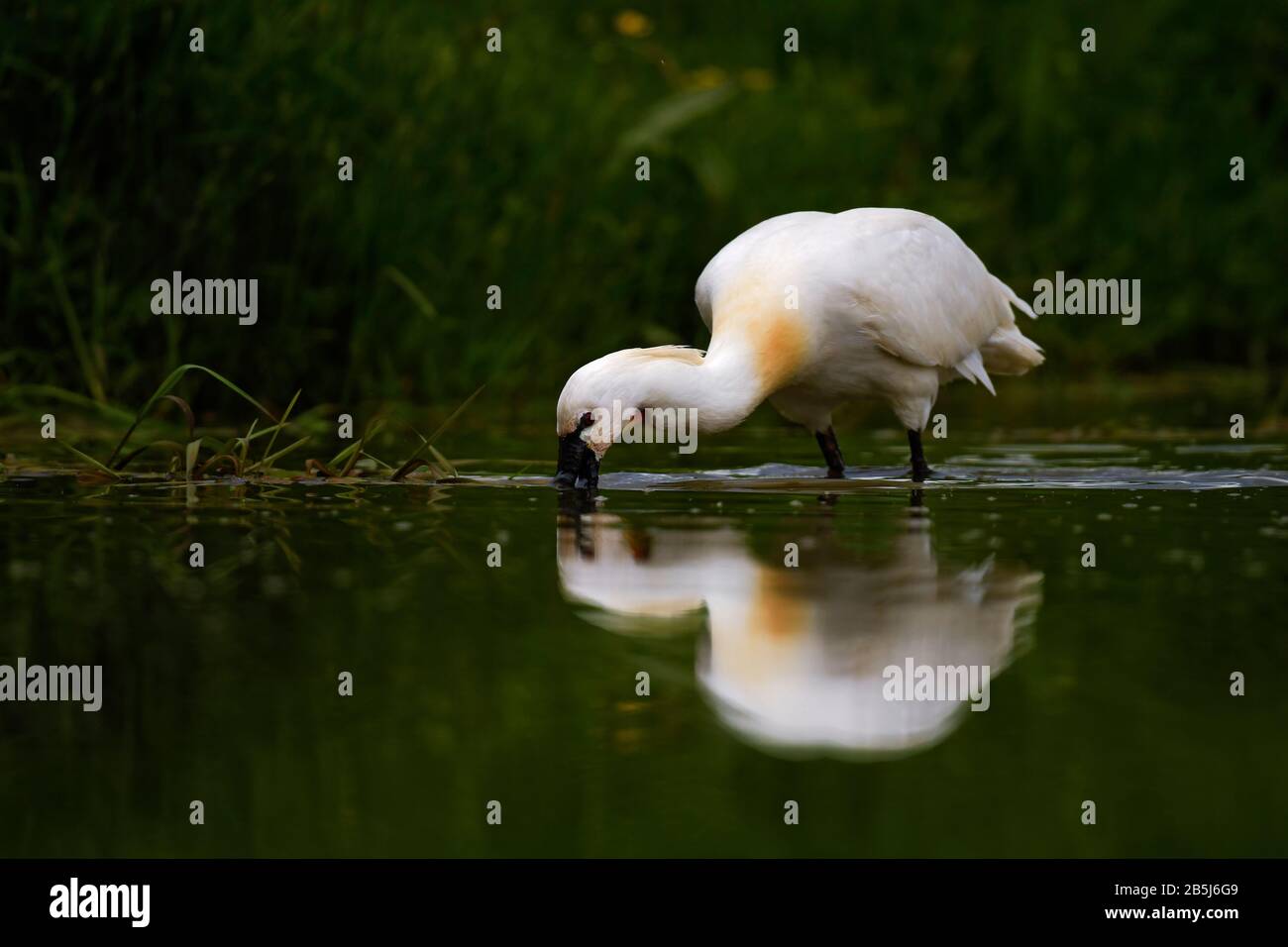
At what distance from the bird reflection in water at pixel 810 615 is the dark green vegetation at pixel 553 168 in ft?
14.2

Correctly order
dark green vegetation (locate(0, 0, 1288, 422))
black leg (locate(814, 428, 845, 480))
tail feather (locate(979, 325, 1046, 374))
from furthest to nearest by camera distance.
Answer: dark green vegetation (locate(0, 0, 1288, 422))
tail feather (locate(979, 325, 1046, 374))
black leg (locate(814, 428, 845, 480))

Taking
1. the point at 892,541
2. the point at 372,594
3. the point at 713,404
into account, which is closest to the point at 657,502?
the point at 713,404

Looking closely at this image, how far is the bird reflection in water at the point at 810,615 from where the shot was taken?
4.24 m

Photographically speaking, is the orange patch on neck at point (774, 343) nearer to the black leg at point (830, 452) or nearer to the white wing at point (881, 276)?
the white wing at point (881, 276)

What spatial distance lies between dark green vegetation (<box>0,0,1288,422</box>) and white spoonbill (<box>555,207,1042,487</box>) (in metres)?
2.83

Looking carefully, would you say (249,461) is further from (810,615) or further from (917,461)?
(810,615)

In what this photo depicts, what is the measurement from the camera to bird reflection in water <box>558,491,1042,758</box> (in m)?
4.24

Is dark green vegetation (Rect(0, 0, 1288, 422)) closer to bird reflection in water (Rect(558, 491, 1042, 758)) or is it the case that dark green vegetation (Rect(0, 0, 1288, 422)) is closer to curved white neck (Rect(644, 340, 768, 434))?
curved white neck (Rect(644, 340, 768, 434))

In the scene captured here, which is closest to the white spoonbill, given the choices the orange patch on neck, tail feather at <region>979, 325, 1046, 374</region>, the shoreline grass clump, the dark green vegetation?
the orange patch on neck

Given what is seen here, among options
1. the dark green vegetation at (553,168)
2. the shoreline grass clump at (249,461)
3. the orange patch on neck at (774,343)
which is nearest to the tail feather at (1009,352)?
the orange patch on neck at (774,343)

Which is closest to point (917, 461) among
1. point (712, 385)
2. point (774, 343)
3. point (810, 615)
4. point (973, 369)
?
point (973, 369)

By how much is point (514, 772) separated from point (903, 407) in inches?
206

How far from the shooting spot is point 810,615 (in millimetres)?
5211

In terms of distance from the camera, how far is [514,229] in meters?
12.8
